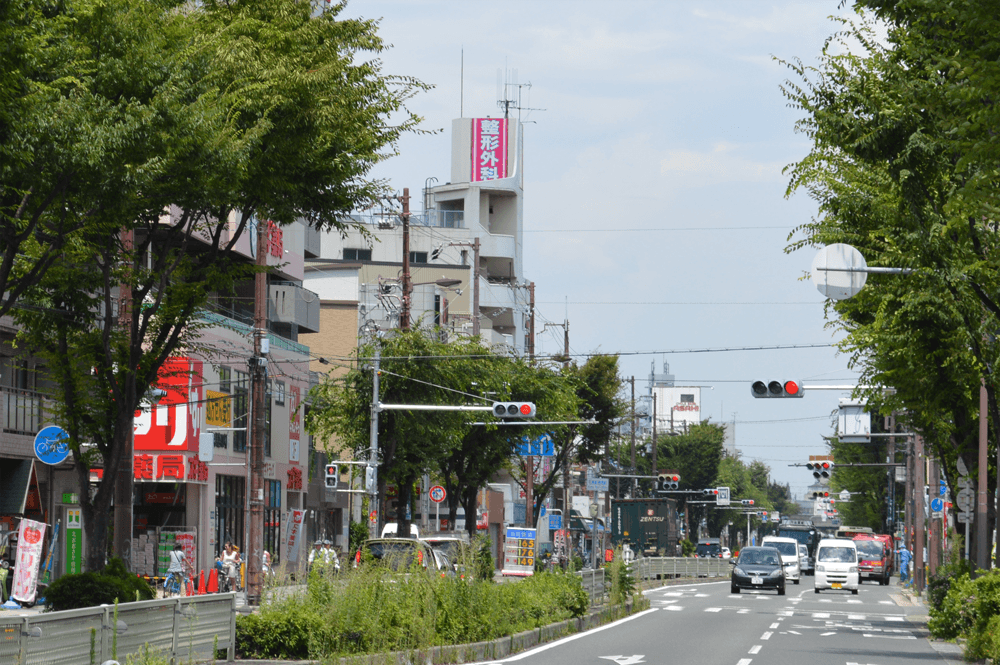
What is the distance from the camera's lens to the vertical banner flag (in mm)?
33969

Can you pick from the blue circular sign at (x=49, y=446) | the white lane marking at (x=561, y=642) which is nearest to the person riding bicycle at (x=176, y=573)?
the blue circular sign at (x=49, y=446)

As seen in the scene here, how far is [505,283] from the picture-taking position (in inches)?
3553

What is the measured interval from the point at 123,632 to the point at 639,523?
5474 cm

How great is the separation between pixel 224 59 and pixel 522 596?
33.0ft

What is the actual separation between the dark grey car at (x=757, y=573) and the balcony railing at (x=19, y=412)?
77.0 feet

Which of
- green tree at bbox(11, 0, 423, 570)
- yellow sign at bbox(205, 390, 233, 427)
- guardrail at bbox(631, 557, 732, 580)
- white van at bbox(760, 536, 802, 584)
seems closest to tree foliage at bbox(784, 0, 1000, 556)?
green tree at bbox(11, 0, 423, 570)

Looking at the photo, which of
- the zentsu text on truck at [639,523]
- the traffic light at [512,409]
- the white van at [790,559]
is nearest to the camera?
the traffic light at [512,409]

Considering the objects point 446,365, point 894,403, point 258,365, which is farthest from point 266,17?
point 446,365

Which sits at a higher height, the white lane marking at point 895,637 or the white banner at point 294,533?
the white banner at point 294,533

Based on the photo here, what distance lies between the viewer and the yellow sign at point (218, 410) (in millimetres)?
41781

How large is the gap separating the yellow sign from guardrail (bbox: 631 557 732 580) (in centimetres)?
1738

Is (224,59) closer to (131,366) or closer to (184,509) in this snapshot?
(131,366)

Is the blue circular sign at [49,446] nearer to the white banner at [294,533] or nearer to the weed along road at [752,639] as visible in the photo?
the weed along road at [752,639]

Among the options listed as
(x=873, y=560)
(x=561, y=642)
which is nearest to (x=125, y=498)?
(x=561, y=642)
